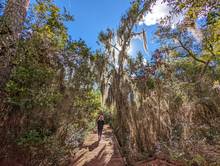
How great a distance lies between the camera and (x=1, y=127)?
5.14 m

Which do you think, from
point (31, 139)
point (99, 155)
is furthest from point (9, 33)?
point (99, 155)

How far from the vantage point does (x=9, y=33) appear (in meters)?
3.73

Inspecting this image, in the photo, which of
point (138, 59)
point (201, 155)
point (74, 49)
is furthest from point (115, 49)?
point (201, 155)

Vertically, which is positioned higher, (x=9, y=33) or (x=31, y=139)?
(x=9, y=33)

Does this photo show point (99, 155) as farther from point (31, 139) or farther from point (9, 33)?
point (9, 33)

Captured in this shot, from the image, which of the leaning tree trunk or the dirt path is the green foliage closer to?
the dirt path

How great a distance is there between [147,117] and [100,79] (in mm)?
2894

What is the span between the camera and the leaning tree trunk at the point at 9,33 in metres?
3.55

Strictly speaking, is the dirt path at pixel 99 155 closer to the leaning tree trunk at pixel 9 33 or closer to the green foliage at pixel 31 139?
the green foliage at pixel 31 139

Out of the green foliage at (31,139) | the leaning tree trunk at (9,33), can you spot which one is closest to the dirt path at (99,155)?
the green foliage at (31,139)

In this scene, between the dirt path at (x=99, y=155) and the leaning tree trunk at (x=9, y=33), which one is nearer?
the leaning tree trunk at (x=9, y=33)

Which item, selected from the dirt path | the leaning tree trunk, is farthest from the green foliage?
the leaning tree trunk

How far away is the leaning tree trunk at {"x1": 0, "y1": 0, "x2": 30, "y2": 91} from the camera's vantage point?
3.55 m

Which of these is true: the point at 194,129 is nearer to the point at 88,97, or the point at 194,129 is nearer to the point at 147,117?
the point at 147,117
